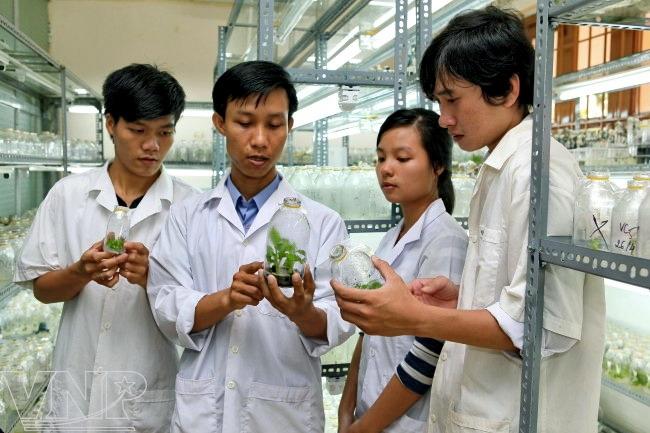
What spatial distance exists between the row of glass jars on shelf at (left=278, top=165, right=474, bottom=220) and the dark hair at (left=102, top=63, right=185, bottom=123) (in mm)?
733

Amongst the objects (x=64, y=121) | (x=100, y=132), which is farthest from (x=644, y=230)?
(x=100, y=132)

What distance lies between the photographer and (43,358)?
10.7ft

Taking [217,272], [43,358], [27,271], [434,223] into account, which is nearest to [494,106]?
[434,223]

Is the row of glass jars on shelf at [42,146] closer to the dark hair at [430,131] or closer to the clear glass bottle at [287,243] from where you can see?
the dark hair at [430,131]

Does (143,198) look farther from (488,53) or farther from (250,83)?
(488,53)

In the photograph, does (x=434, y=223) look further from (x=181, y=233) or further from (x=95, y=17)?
(x=95, y=17)

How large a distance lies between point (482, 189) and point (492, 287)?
242 millimetres

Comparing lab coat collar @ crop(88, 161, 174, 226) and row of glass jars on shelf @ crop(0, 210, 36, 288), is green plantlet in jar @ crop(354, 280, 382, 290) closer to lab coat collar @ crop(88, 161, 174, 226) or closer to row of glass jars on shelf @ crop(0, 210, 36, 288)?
lab coat collar @ crop(88, 161, 174, 226)

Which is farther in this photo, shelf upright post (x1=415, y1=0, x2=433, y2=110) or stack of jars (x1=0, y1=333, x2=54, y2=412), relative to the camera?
stack of jars (x1=0, y1=333, x2=54, y2=412)

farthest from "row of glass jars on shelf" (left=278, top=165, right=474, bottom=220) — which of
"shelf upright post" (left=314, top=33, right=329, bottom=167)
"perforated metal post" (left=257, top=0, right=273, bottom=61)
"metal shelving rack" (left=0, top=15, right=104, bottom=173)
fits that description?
"metal shelving rack" (left=0, top=15, right=104, bottom=173)

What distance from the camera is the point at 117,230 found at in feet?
5.96

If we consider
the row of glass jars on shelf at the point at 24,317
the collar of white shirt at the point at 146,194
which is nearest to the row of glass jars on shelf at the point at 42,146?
the row of glass jars on shelf at the point at 24,317

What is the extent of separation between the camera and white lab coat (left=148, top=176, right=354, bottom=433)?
1.56 m

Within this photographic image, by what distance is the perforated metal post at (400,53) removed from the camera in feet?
8.25
